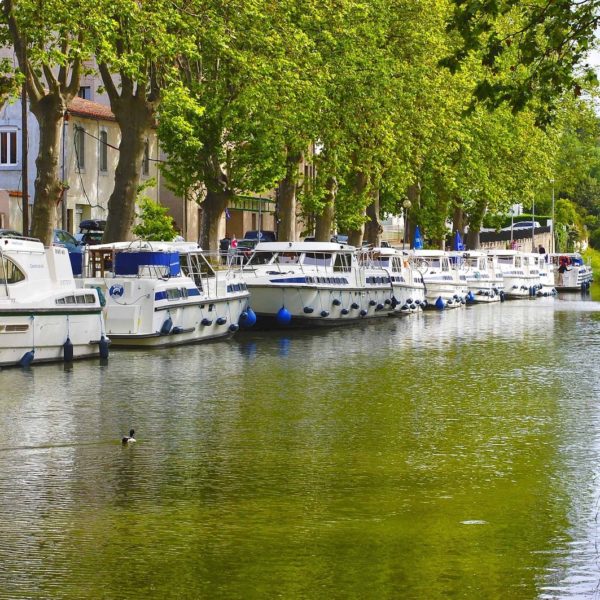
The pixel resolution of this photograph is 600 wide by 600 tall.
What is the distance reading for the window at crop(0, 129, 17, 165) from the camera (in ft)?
229

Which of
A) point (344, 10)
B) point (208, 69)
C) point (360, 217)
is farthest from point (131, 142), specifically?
point (360, 217)

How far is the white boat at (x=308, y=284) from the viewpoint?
141ft

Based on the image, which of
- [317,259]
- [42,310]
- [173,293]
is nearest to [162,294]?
[173,293]

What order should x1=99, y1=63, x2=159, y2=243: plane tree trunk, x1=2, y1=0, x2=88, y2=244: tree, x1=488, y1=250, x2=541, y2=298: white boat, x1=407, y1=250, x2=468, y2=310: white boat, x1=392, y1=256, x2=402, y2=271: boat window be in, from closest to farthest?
x1=2, y1=0, x2=88, y2=244: tree < x1=99, y1=63, x2=159, y2=243: plane tree trunk < x1=392, y1=256, x2=402, y2=271: boat window < x1=407, y1=250, x2=468, y2=310: white boat < x1=488, y1=250, x2=541, y2=298: white boat

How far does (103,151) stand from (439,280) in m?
19.6

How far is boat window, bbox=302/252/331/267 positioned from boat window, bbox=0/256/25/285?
1716 centimetres

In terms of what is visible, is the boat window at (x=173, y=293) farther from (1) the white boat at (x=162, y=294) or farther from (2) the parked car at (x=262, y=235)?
(2) the parked car at (x=262, y=235)

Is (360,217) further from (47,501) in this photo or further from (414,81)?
(47,501)

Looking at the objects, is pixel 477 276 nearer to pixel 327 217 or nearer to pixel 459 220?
pixel 327 217

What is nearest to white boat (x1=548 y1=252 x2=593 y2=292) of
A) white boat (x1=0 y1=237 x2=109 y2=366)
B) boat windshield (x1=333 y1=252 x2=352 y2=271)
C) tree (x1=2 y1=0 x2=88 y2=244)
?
boat windshield (x1=333 y1=252 x2=352 y2=271)

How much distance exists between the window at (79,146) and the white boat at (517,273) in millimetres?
20850

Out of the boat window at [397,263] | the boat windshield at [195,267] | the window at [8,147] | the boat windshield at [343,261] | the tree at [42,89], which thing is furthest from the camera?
the window at [8,147]

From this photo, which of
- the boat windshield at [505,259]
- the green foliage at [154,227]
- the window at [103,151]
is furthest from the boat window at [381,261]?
the boat windshield at [505,259]

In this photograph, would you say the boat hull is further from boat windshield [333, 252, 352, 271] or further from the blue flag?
the blue flag
